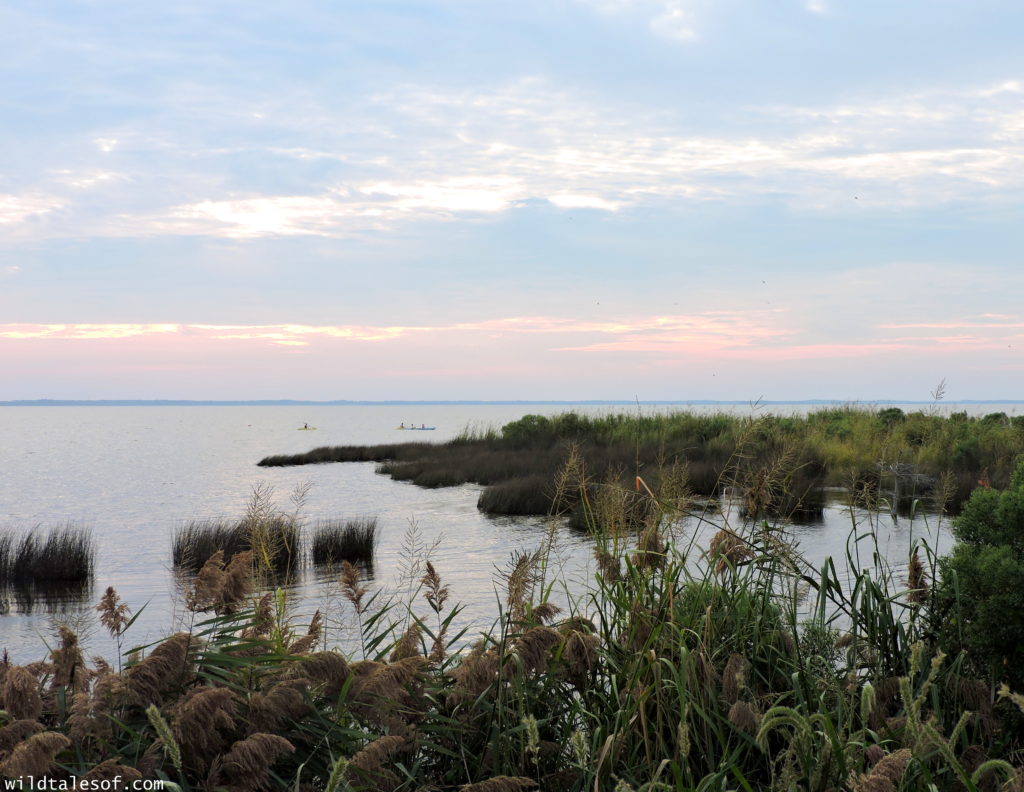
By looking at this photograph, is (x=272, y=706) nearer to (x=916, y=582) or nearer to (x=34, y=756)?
(x=34, y=756)

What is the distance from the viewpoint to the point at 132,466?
41031mm

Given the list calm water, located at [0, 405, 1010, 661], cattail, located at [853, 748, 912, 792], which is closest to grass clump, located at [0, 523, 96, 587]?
calm water, located at [0, 405, 1010, 661]

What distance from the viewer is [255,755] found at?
2.46 meters

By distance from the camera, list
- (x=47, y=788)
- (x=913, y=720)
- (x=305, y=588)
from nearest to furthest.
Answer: (x=913, y=720)
(x=47, y=788)
(x=305, y=588)

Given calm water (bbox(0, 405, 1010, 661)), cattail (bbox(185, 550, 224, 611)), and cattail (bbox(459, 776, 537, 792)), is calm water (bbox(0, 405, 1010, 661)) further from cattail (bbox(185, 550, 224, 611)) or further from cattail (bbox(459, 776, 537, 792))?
cattail (bbox(459, 776, 537, 792))

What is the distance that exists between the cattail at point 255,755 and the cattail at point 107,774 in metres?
0.27

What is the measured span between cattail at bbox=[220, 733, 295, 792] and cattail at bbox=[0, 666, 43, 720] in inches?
27.2

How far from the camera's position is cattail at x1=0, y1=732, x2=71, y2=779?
2.18 m

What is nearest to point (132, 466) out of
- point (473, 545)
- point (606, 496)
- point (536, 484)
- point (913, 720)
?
point (536, 484)

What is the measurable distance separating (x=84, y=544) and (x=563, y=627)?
1284 centimetres

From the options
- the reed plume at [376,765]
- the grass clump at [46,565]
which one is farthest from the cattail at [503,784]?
the grass clump at [46,565]

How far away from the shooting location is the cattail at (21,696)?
2.63m

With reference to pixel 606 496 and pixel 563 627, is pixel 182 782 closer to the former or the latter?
pixel 563 627

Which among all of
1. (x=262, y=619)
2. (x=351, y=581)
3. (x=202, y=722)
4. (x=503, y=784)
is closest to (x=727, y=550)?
(x=351, y=581)
